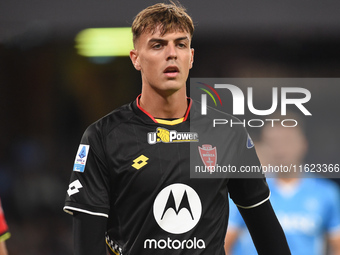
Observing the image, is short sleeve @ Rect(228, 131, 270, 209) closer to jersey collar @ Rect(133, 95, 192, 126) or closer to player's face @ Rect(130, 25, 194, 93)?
jersey collar @ Rect(133, 95, 192, 126)

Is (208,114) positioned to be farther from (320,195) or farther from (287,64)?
(287,64)

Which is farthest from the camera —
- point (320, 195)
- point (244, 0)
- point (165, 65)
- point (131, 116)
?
point (244, 0)

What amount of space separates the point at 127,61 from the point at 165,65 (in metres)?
2.28

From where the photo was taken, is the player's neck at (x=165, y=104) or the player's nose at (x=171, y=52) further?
the player's neck at (x=165, y=104)

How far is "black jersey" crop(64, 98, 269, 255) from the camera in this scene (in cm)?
209

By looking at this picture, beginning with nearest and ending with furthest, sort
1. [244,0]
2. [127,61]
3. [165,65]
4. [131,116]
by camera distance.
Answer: [165,65], [131,116], [244,0], [127,61]

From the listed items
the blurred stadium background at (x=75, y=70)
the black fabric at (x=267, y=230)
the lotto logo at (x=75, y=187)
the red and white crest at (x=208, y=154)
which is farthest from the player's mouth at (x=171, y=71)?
the blurred stadium background at (x=75, y=70)

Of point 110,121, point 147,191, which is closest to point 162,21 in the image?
point 110,121

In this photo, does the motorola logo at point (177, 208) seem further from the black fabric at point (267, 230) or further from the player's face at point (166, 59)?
the player's face at point (166, 59)

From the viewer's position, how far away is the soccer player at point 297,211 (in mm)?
3295

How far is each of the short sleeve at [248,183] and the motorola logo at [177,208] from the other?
231 mm

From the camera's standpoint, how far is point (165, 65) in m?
2.13

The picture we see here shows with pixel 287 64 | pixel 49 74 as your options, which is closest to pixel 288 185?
pixel 287 64

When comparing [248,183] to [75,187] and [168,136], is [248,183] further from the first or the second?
[75,187]
